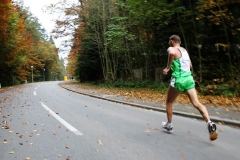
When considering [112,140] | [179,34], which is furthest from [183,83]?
[179,34]

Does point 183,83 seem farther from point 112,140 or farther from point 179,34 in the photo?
point 179,34

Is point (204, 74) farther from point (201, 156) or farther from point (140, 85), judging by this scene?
point (201, 156)

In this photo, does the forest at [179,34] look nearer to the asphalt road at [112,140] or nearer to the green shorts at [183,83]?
the asphalt road at [112,140]

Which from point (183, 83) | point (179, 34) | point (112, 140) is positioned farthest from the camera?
point (179, 34)

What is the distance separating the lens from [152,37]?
60.7ft

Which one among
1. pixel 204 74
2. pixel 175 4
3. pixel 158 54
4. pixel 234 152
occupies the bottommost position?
pixel 234 152

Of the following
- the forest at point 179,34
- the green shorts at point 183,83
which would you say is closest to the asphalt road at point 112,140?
the green shorts at point 183,83

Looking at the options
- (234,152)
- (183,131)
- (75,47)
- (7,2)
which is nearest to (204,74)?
(183,131)

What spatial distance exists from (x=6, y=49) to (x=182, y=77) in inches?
1078

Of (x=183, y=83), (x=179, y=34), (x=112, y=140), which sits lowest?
(x=112, y=140)

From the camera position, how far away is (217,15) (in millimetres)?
11453

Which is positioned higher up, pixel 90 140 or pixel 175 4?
pixel 175 4

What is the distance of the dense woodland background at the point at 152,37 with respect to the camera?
12648mm

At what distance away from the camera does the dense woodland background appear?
12648 millimetres
